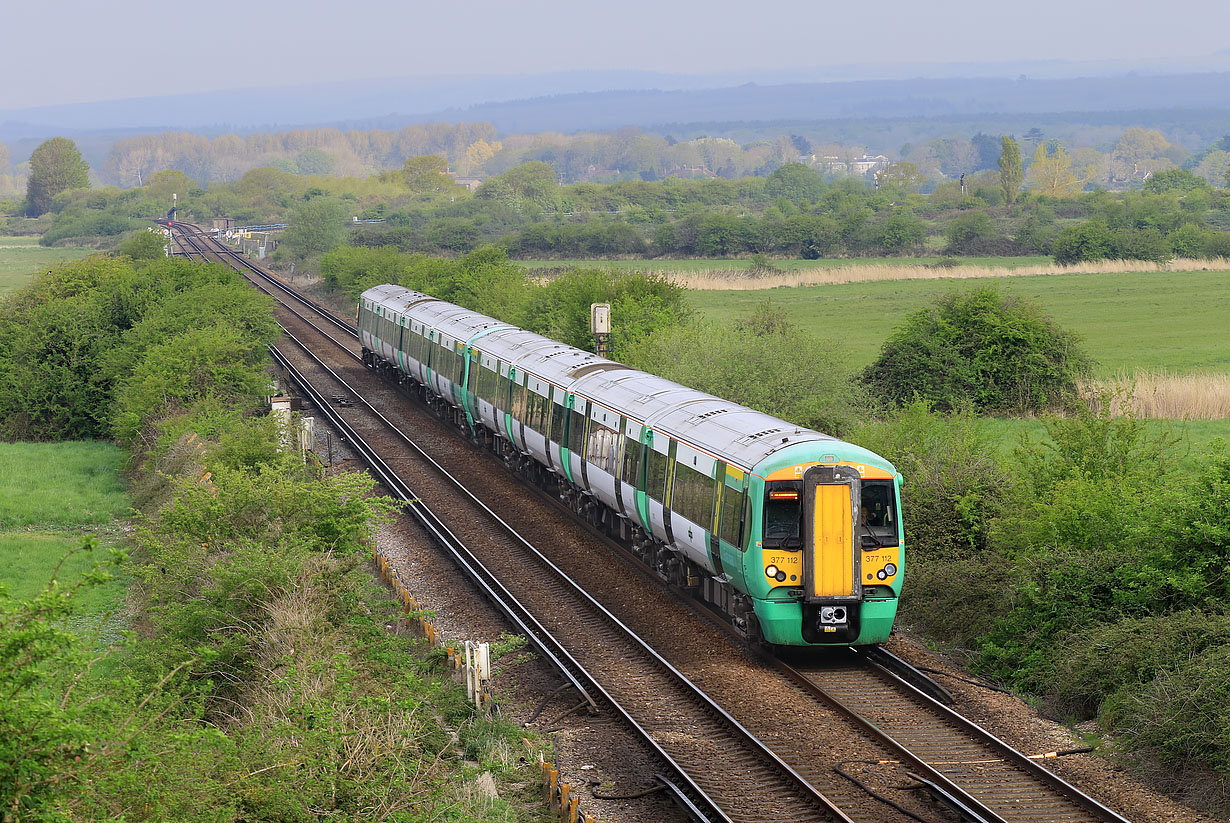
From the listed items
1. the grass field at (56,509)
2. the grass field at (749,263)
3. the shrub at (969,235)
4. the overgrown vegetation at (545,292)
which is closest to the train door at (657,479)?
the grass field at (56,509)

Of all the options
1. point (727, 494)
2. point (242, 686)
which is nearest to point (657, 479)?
point (727, 494)

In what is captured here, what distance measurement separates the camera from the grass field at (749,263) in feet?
321

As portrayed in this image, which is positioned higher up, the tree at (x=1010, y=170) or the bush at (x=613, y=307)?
the tree at (x=1010, y=170)

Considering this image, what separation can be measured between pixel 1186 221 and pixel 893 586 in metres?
92.0

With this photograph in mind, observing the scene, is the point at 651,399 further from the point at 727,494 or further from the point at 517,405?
the point at 517,405

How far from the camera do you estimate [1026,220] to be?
11550cm

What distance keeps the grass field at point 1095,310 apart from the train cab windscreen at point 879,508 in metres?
26.7

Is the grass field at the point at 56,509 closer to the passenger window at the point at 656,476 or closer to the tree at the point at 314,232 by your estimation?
the passenger window at the point at 656,476

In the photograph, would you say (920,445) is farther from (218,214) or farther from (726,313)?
(218,214)

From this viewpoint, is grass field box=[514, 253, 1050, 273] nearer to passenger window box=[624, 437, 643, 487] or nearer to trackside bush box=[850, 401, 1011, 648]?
trackside bush box=[850, 401, 1011, 648]

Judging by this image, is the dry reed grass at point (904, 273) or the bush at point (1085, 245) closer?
the dry reed grass at point (904, 273)

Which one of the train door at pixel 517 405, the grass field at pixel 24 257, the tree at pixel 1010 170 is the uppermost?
the tree at pixel 1010 170

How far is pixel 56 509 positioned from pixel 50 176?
17861 cm

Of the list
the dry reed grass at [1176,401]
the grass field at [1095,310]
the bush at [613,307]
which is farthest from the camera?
the grass field at [1095,310]
